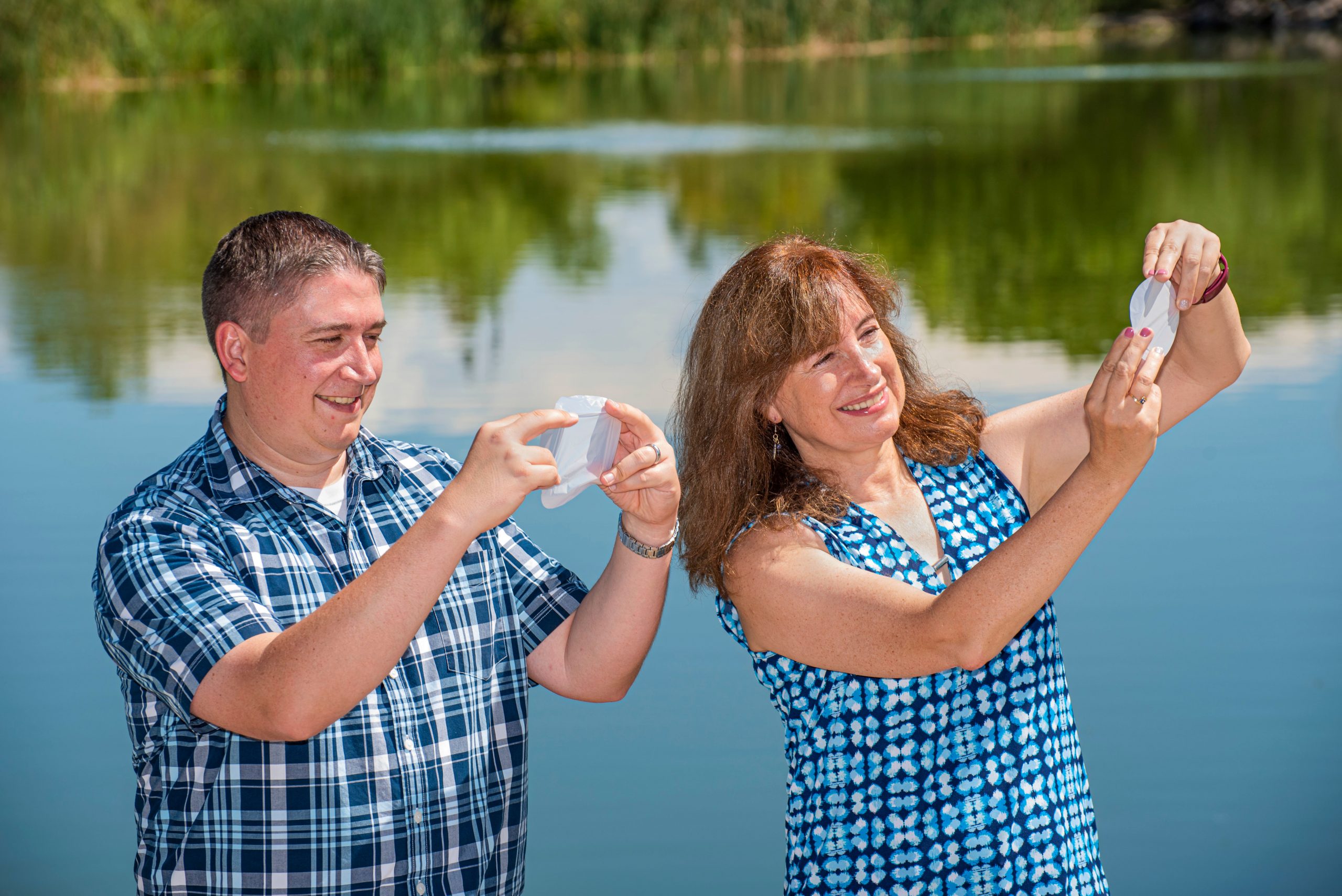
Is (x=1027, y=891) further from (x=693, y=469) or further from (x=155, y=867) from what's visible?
(x=155, y=867)

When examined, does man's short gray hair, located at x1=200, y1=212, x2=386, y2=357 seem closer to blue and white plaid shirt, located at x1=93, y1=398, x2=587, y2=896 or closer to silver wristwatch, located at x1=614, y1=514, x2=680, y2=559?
blue and white plaid shirt, located at x1=93, y1=398, x2=587, y2=896

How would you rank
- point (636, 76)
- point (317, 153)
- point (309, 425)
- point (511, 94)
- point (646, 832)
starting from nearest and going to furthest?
point (309, 425) → point (646, 832) → point (317, 153) → point (511, 94) → point (636, 76)

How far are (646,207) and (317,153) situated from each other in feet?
17.1

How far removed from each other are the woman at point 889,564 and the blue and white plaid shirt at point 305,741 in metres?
0.38

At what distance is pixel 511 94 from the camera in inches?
1000

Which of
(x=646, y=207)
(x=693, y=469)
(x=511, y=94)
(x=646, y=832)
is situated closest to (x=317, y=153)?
(x=646, y=207)

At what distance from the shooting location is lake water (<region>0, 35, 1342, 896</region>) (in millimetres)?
3619

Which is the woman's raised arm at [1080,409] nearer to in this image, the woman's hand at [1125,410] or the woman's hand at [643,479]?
the woman's hand at [1125,410]

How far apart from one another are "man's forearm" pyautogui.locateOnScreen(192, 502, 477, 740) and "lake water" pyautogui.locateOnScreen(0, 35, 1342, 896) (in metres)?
1.75

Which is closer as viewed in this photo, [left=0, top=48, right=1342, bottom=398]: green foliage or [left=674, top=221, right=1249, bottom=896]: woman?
[left=674, top=221, right=1249, bottom=896]: woman

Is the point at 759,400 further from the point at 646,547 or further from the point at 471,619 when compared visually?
the point at 471,619

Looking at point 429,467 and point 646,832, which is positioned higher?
point 429,467

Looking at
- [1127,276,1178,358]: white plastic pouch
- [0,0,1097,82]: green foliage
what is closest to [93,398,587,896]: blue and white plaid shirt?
[1127,276,1178,358]: white plastic pouch

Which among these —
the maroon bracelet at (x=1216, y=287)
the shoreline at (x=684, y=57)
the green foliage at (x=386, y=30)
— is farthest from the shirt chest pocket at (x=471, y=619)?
the shoreline at (x=684, y=57)
